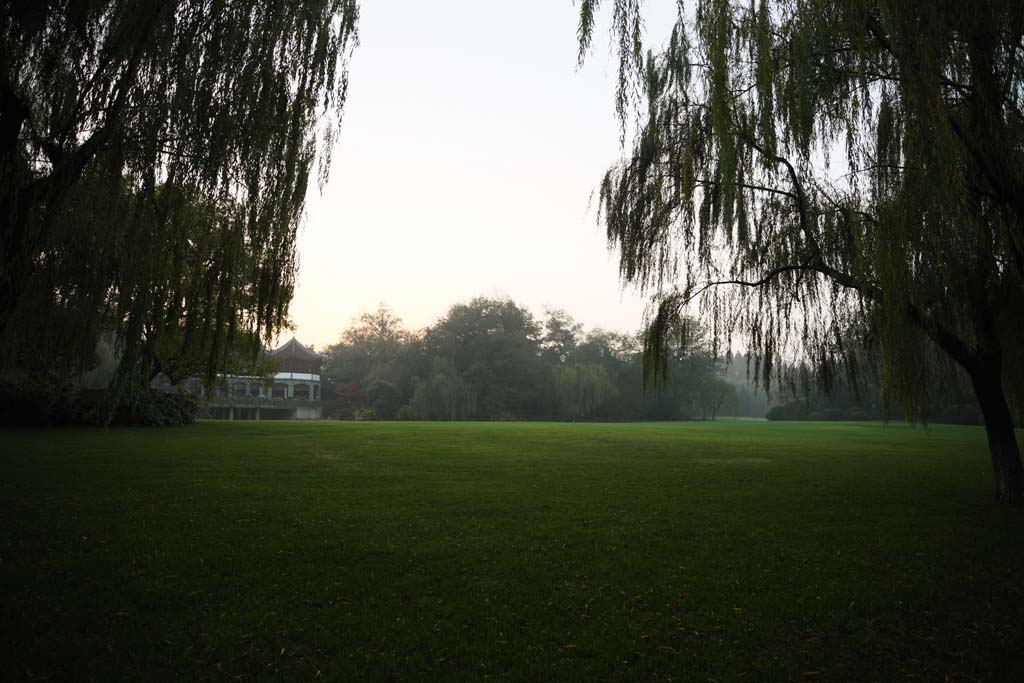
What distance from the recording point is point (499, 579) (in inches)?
173

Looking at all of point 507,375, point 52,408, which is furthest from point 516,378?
point 52,408


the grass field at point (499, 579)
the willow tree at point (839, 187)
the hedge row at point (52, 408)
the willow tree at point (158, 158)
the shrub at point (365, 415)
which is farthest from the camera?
the shrub at point (365, 415)

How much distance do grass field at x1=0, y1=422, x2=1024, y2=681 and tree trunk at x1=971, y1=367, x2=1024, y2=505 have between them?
45cm

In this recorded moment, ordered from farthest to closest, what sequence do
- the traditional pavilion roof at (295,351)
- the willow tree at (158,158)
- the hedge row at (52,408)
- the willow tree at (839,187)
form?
1. the traditional pavilion roof at (295,351)
2. the hedge row at (52,408)
3. the willow tree at (839,187)
4. the willow tree at (158,158)

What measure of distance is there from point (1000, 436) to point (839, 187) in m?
3.92

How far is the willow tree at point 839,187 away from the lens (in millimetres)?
4223

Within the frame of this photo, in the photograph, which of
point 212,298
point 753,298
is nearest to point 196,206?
point 212,298

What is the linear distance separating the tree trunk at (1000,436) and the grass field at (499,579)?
45 cm

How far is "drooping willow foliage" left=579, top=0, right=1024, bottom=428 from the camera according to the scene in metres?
4.22

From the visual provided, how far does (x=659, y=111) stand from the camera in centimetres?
750

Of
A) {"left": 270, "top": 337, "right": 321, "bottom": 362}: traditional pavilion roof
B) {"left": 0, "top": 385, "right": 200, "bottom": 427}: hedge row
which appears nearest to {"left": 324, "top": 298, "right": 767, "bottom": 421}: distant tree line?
{"left": 270, "top": 337, "right": 321, "bottom": 362}: traditional pavilion roof

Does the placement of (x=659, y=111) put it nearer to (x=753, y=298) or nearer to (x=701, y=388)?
(x=753, y=298)

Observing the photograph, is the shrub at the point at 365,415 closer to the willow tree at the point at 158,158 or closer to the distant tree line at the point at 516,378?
the distant tree line at the point at 516,378

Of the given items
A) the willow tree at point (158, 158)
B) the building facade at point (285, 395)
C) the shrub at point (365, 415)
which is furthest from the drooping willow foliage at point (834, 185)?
the building facade at point (285, 395)
